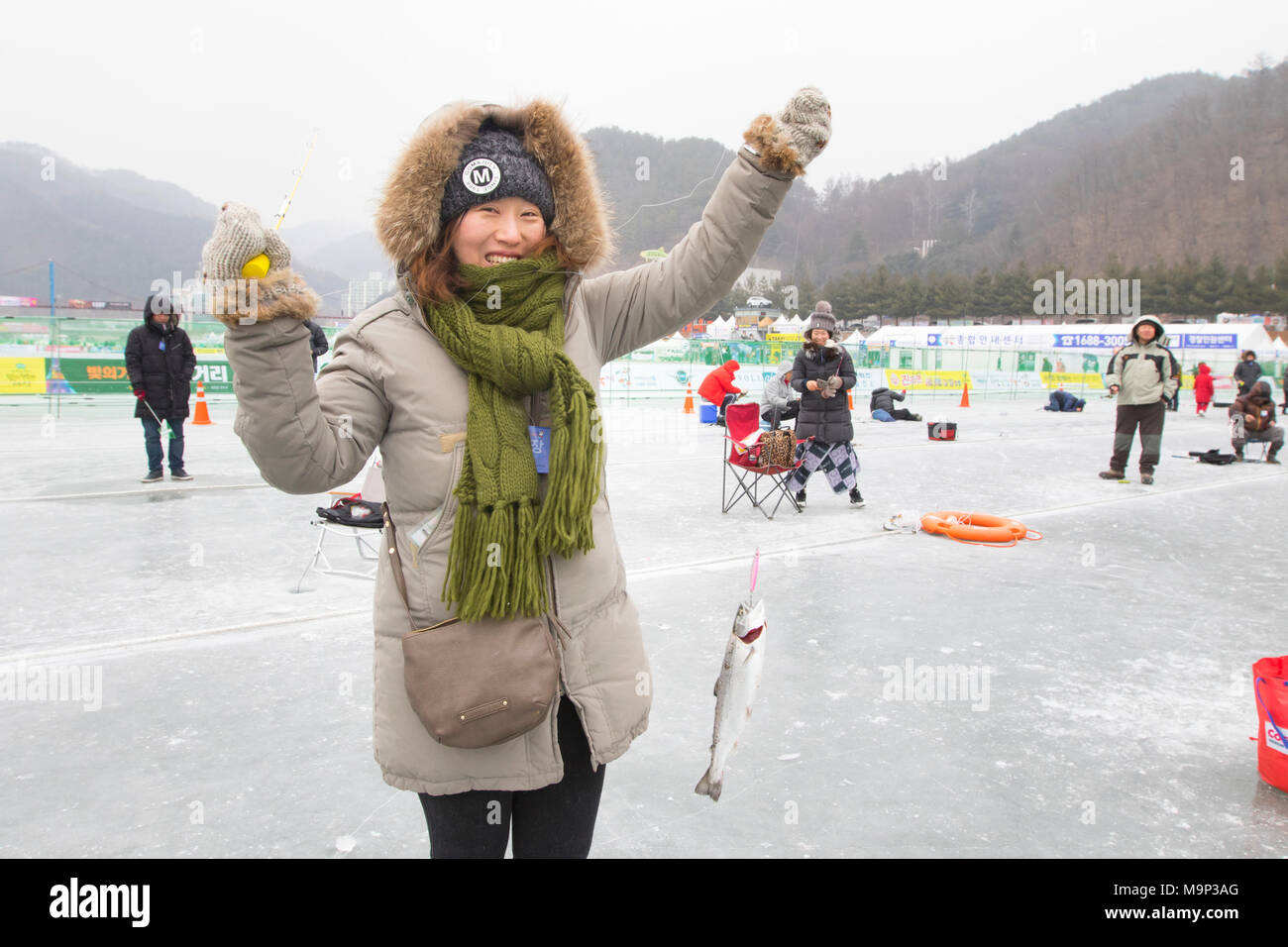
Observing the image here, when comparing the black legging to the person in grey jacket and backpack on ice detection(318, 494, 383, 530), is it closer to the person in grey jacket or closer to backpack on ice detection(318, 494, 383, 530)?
backpack on ice detection(318, 494, 383, 530)

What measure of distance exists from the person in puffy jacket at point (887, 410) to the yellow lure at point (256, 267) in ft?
51.7

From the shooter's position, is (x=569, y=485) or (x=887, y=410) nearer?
(x=569, y=485)

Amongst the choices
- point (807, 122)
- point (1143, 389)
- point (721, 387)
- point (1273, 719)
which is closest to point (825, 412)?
point (721, 387)

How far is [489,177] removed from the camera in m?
1.56

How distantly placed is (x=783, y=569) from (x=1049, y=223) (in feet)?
338

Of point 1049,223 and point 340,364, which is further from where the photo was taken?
point 1049,223

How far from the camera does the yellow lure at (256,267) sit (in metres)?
1.27

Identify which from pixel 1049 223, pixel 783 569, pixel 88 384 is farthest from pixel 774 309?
pixel 783 569

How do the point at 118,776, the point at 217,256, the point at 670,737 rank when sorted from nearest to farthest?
the point at 217,256, the point at 118,776, the point at 670,737

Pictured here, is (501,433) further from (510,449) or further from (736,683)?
(736,683)

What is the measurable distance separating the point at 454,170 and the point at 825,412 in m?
6.47

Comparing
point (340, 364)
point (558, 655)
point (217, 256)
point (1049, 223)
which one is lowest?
point (558, 655)
